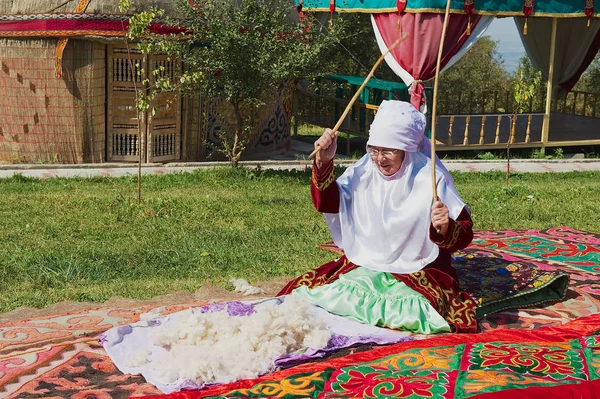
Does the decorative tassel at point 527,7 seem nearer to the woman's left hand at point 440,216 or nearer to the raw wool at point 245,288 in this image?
the raw wool at point 245,288

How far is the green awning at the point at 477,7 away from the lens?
494 inches

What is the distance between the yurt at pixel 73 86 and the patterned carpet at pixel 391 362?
24.9 feet

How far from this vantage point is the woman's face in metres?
5.14

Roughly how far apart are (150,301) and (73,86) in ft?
24.2

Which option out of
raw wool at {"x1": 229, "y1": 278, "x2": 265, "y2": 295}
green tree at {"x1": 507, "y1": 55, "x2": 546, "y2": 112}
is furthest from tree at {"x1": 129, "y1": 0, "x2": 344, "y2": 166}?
raw wool at {"x1": 229, "y1": 278, "x2": 265, "y2": 295}

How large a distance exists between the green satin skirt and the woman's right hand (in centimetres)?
67

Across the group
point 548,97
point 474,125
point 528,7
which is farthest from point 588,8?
point 474,125

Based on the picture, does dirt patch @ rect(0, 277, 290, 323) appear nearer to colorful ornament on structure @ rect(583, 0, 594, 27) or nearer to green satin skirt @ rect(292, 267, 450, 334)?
green satin skirt @ rect(292, 267, 450, 334)

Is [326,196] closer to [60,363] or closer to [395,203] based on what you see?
[395,203]

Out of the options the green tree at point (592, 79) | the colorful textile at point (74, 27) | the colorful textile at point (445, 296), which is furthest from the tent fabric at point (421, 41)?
the green tree at point (592, 79)

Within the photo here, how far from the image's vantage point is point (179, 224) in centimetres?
886

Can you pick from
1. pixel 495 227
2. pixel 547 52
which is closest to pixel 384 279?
pixel 495 227

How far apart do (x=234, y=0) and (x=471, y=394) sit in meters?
10.1

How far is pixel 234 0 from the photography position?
43.2ft
